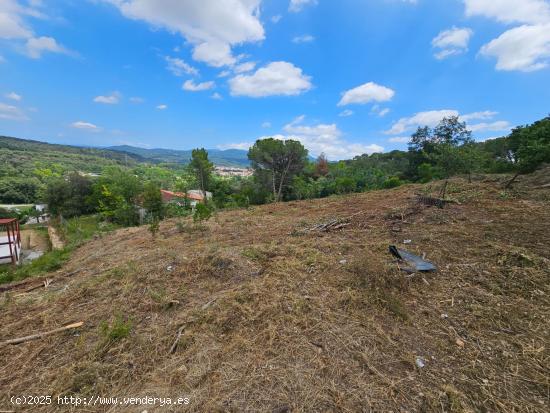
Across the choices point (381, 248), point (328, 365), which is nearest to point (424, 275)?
point (381, 248)

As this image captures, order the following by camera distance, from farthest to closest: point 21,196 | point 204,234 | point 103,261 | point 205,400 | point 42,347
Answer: point 21,196
point 204,234
point 103,261
point 42,347
point 205,400

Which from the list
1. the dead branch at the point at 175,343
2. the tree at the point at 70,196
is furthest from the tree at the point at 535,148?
the tree at the point at 70,196

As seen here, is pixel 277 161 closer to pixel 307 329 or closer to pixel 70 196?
pixel 307 329

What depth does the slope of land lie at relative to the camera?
5.90ft

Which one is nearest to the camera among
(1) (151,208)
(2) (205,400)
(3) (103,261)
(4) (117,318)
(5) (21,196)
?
(2) (205,400)

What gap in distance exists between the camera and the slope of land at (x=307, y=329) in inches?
70.8

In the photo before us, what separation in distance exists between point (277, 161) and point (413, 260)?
61.3 feet

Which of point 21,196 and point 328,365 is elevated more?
point 328,365

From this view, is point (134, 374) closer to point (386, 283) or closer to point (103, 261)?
point (386, 283)

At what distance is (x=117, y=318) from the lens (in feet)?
8.79

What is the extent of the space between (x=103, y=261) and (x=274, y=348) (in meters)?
4.85

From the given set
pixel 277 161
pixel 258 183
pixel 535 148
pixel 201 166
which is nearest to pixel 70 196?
pixel 201 166

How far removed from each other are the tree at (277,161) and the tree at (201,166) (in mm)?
3991

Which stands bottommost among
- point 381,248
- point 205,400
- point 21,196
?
point 21,196
